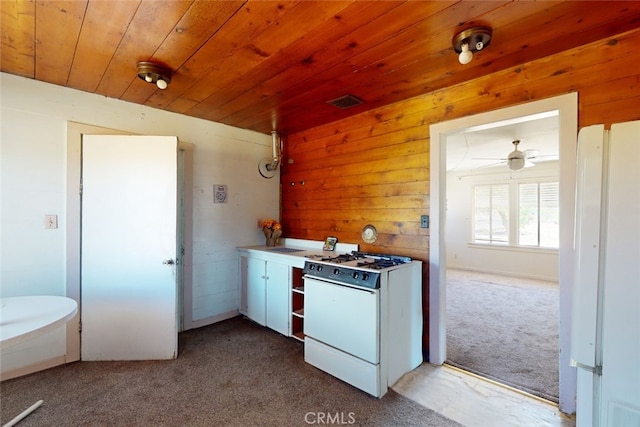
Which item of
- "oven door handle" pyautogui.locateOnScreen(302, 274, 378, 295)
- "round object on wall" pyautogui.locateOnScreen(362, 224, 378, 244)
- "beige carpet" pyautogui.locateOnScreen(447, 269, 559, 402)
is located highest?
"round object on wall" pyautogui.locateOnScreen(362, 224, 378, 244)

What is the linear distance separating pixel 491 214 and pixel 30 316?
7704 mm

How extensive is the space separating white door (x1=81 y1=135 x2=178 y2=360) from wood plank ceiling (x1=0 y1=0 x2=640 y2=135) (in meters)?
0.62

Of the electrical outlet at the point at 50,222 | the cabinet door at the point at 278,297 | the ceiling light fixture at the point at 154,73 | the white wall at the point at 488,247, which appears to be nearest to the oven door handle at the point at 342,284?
the cabinet door at the point at 278,297

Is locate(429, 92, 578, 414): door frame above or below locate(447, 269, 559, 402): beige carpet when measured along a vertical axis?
above

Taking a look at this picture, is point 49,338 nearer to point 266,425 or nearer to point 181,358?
point 181,358

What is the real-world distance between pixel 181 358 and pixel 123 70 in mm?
2476

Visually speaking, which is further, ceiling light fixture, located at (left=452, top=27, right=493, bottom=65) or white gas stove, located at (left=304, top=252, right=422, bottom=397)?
white gas stove, located at (left=304, top=252, right=422, bottom=397)

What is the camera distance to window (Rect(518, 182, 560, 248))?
588 cm

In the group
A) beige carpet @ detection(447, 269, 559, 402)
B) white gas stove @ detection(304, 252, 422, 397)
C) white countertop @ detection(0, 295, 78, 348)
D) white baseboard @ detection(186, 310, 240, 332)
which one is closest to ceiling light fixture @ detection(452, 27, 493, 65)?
white gas stove @ detection(304, 252, 422, 397)

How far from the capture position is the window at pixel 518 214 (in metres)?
5.91

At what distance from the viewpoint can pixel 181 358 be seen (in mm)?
2559

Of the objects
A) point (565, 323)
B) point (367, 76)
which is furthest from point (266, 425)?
point (367, 76)

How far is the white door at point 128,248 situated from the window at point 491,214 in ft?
22.2

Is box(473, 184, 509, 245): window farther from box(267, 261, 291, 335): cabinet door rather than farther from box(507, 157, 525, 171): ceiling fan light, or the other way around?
box(267, 261, 291, 335): cabinet door
